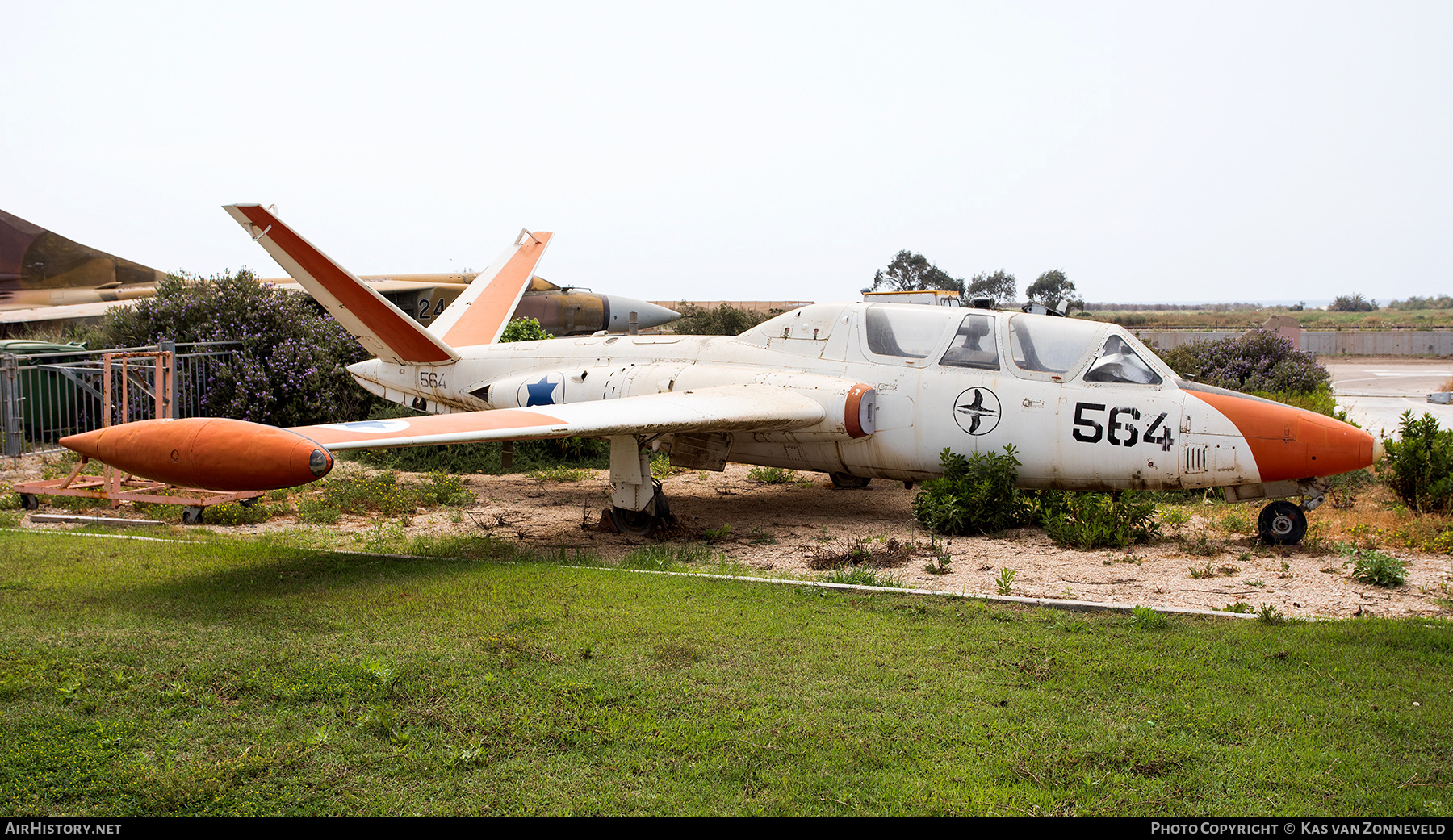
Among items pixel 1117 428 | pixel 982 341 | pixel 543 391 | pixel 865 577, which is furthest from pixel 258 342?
pixel 1117 428

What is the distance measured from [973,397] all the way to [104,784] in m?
8.20

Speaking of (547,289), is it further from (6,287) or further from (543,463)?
(6,287)

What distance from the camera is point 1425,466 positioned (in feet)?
34.0

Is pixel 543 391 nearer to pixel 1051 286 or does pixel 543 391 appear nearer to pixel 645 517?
pixel 645 517

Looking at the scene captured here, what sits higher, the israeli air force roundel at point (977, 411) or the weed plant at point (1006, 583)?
the israeli air force roundel at point (977, 411)

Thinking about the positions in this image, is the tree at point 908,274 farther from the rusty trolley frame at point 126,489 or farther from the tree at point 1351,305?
the tree at point 1351,305

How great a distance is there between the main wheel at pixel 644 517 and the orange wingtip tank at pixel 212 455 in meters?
4.10

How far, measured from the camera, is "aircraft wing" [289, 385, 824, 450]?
7.56 meters

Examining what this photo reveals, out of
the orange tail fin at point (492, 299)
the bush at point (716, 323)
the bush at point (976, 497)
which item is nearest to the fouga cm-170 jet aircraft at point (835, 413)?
the bush at point (976, 497)

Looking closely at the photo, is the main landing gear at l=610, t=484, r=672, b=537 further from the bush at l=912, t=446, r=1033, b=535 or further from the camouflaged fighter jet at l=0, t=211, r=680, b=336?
→ the camouflaged fighter jet at l=0, t=211, r=680, b=336

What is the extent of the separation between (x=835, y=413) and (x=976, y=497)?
5.59ft

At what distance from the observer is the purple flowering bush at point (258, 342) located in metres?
16.3

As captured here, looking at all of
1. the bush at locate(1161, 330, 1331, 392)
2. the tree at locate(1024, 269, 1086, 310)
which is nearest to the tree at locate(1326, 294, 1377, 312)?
the tree at locate(1024, 269, 1086, 310)

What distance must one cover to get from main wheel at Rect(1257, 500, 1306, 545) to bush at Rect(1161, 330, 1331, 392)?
1095 cm
